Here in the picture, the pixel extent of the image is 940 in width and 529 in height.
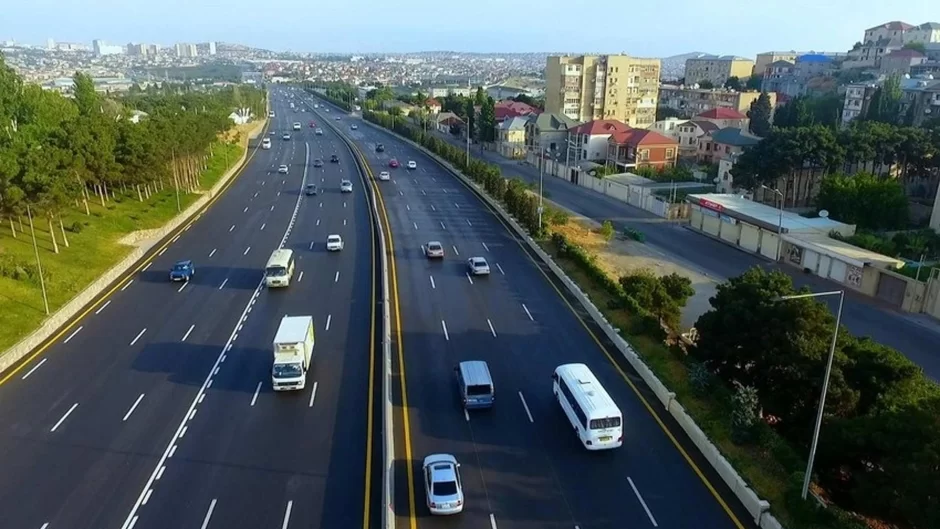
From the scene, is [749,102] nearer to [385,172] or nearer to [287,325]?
[385,172]

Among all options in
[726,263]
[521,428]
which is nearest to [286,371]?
[521,428]

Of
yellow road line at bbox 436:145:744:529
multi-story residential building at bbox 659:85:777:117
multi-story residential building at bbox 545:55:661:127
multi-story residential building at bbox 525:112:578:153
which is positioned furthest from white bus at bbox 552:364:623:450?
multi-story residential building at bbox 659:85:777:117

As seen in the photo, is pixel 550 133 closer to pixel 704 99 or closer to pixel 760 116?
pixel 760 116

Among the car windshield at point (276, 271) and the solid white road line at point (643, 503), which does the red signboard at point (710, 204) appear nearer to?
the car windshield at point (276, 271)

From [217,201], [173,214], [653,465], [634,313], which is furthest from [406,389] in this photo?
[217,201]

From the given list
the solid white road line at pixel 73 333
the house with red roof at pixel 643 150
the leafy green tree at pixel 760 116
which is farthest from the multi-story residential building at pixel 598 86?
the solid white road line at pixel 73 333

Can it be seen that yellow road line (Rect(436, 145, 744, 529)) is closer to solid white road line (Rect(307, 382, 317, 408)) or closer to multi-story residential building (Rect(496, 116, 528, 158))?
solid white road line (Rect(307, 382, 317, 408))
